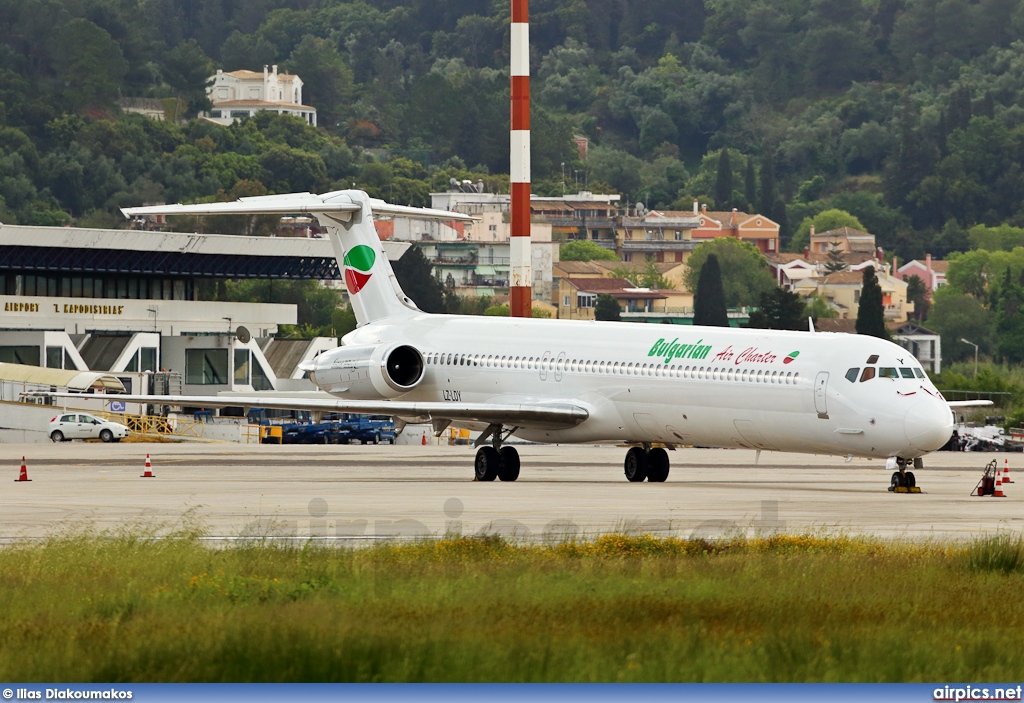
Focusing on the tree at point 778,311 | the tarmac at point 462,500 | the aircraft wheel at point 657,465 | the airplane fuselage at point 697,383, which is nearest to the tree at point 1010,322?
the tree at point 778,311

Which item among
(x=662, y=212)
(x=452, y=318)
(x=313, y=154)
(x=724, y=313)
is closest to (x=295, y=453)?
(x=452, y=318)

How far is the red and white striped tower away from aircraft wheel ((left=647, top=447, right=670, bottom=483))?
34785 millimetres

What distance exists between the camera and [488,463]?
33.1m

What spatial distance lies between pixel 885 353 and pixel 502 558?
12.9m

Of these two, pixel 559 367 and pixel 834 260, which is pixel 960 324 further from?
pixel 559 367

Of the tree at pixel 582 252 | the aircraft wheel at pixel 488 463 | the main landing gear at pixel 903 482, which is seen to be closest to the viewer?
the main landing gear at pixel 903 482

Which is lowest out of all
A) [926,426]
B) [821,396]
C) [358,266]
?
[926,426]

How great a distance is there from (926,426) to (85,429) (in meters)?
36.9

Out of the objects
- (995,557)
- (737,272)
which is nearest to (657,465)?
(995,557)

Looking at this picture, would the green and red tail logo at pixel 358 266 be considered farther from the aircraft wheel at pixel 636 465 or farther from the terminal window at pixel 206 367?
the terminal window at pixel 206 367

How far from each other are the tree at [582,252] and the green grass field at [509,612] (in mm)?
162420

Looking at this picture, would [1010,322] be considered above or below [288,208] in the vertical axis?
above

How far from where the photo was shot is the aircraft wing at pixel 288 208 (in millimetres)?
35812

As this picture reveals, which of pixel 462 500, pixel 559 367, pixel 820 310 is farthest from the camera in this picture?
pixel 820 310
